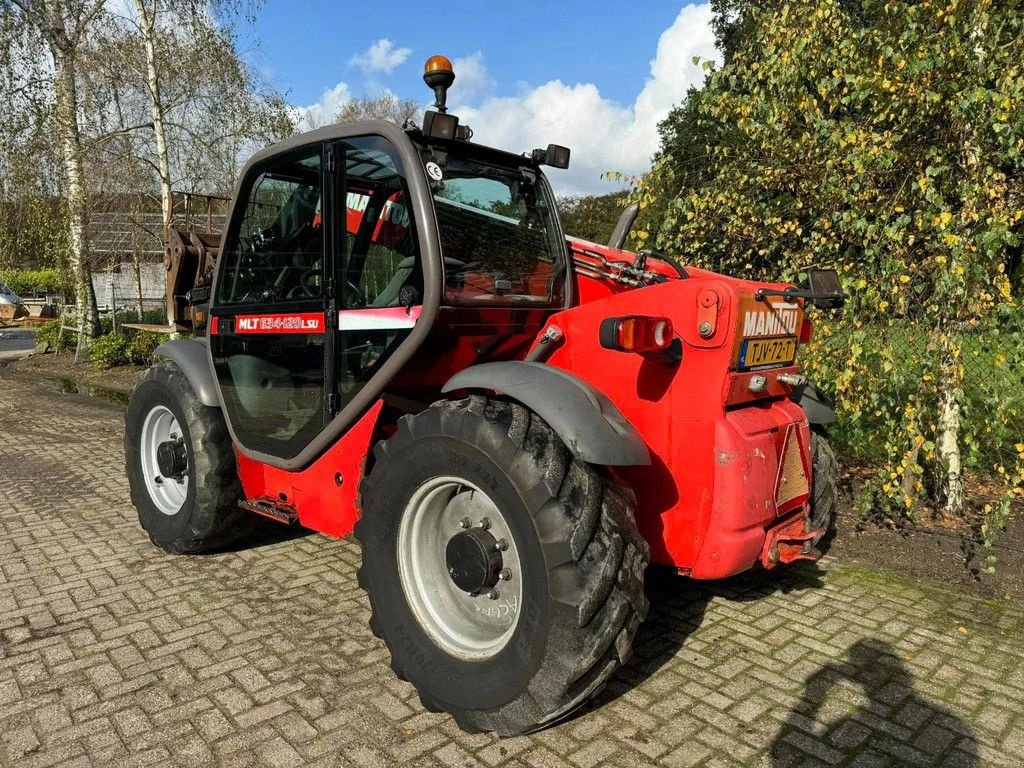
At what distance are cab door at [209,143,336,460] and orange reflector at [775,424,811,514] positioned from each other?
6.42 ft

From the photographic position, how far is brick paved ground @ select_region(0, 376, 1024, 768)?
8.66ft

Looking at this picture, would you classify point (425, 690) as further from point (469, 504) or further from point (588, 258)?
point (588, 258)

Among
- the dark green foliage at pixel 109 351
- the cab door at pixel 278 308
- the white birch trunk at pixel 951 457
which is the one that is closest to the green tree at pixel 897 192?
the white birch trunk at pixel 951 457

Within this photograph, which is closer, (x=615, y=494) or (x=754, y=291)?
(x=615, y=494)

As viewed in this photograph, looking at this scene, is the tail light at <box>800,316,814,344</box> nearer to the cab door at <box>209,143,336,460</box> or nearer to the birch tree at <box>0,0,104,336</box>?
the cab door at <box>209,143,336,460</box>

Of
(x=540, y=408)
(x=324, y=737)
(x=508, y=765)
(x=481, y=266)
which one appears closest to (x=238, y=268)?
(x=481, y=266)

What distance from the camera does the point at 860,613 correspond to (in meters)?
3.78

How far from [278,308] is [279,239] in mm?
374

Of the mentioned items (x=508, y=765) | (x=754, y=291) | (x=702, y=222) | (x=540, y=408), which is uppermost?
(x=702, y=222)

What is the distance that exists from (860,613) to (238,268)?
3632 mm

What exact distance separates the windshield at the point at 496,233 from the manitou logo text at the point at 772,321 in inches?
38.4

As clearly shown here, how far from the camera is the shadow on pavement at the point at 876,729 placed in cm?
262

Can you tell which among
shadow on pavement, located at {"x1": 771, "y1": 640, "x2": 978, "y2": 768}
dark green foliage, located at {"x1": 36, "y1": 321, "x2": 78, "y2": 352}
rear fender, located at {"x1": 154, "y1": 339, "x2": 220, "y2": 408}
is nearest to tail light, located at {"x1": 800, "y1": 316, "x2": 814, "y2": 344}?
shadow on pavement, located at {"x1": 771, "y1": 640, "x2": 978, "y2": 768}

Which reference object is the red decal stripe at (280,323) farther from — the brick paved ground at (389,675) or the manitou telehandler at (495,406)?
the brick paved ground at (389,675)
